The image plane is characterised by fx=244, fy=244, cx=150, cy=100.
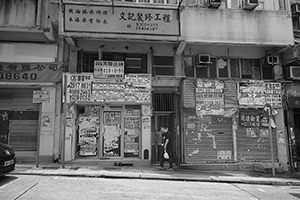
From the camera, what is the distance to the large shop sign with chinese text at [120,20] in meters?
10.9

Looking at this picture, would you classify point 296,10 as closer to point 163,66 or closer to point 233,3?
point 233,3

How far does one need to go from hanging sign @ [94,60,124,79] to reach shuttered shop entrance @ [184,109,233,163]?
3.85 metres

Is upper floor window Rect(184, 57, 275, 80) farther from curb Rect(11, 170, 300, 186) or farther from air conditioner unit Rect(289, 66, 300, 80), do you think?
curb Rect(11, 170, 300, 186)

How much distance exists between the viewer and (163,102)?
12734mm

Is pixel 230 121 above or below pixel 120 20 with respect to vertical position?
below

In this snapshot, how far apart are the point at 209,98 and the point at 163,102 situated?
2342 mm

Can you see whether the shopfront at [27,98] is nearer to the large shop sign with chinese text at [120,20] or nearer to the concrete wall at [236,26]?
the large shop sign with chinese text at [120,20]

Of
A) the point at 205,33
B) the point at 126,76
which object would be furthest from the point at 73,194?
the point at 205,33

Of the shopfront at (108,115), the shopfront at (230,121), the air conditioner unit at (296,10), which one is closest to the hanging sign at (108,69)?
the shopfront at (108,115)

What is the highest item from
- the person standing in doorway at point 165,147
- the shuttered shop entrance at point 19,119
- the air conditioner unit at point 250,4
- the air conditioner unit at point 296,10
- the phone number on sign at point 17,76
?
the air conditioner unit at point 296,10

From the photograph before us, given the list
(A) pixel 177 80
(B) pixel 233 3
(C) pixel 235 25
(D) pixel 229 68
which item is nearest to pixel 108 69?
(A) pixel 177 80

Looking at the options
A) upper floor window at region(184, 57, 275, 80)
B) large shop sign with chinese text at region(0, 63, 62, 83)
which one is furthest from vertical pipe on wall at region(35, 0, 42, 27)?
upper floor window at region(184, 57, 275, 80)

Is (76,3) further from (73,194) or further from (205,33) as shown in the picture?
(73,194)

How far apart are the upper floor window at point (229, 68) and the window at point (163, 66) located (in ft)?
2.55
